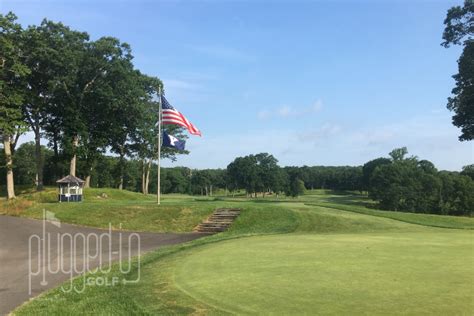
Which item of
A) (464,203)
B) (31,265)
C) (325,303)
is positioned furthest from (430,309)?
(464,203)

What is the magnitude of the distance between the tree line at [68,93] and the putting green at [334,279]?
36.4 meters

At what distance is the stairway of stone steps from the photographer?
23859 millimetres

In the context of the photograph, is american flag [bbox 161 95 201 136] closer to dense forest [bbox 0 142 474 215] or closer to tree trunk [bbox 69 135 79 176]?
tree trunk [bbox 69 135 79 176]

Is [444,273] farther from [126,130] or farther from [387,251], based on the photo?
[126,130]

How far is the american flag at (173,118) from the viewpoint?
28.1 meters

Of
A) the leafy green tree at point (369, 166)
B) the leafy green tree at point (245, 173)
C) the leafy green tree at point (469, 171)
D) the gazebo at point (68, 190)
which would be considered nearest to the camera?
the gazebo at point (68, 190)

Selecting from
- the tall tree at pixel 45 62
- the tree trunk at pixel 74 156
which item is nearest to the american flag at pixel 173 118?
the tall tree at pixel 45 62

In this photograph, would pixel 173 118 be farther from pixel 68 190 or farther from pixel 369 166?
pixel 369 166

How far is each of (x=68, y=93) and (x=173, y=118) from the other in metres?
25.8

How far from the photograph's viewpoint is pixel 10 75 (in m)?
44.9

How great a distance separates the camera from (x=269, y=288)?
7941 mm

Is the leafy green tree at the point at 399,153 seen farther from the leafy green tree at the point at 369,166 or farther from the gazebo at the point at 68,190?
the gazebo at the point at 68,190

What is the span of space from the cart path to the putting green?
311 centimetres

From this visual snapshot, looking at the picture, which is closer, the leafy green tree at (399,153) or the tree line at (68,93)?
the tree line at (68,93)
